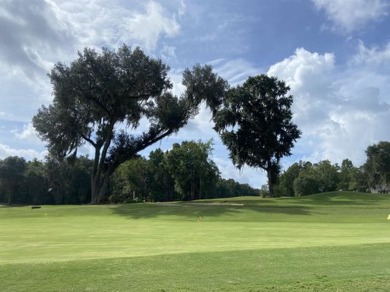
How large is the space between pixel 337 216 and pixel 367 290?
1014 inches

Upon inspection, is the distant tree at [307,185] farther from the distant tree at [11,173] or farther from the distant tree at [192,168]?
the distant tree at [11,173]

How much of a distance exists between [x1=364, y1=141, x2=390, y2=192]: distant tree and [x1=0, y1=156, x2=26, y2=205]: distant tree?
81.8 meters

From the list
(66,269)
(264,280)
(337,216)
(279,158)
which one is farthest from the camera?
(279,158)

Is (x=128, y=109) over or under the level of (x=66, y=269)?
over

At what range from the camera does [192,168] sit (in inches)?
3652


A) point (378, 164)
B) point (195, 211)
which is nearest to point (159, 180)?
point (378, 164)

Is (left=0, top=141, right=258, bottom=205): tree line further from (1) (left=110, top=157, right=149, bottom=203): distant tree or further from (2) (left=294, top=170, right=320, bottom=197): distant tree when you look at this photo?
(2) (left=294, top=170, right=320, bottom=197): distant tree

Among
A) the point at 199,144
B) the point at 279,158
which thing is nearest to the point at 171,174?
the point at 199,144

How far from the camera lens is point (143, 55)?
178ft

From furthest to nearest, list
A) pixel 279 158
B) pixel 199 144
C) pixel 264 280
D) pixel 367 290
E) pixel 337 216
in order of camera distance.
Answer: pixel 199 144 < pixel 279 158 < pixel 337 216 < pixel 264 280 < pixel 367 290

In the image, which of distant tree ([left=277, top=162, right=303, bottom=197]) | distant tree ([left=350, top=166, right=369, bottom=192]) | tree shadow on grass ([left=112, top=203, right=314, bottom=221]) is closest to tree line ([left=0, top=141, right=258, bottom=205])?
distant tree ([left=277, top=162, right=303, bottom=197])

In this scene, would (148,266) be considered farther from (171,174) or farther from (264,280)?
(171,174)

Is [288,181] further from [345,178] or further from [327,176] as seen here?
[345,178]

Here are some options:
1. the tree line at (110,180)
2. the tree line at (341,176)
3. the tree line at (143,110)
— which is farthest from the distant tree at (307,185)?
the tree line at (143,110)
